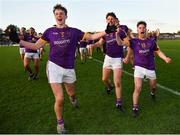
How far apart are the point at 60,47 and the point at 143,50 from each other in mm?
2181

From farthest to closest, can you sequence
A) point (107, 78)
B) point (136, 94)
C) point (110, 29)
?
point (107, 78)
point (136, 94)
point (110, 29)

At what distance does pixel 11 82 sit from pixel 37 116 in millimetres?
5598

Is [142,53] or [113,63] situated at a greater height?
[142,53]

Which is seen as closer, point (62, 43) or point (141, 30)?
point (62, 43)

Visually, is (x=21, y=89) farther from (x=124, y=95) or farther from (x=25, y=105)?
(x=124, y=95)

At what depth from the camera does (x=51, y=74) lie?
691 centimetres

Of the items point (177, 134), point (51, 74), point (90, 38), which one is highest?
point (90, 38)

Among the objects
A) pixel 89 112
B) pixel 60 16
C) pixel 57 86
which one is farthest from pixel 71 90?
pixel 60 16

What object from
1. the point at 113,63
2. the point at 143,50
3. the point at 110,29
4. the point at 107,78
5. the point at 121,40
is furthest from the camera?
the point at 107,78

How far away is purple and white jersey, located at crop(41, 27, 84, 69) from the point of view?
269 inches

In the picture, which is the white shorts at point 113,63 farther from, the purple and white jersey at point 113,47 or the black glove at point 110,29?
the black glove at point 110,29

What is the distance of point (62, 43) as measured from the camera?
683cm

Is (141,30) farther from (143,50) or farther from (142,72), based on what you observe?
(142,72)

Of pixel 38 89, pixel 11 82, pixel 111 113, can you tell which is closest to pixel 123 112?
pixel 111 113
